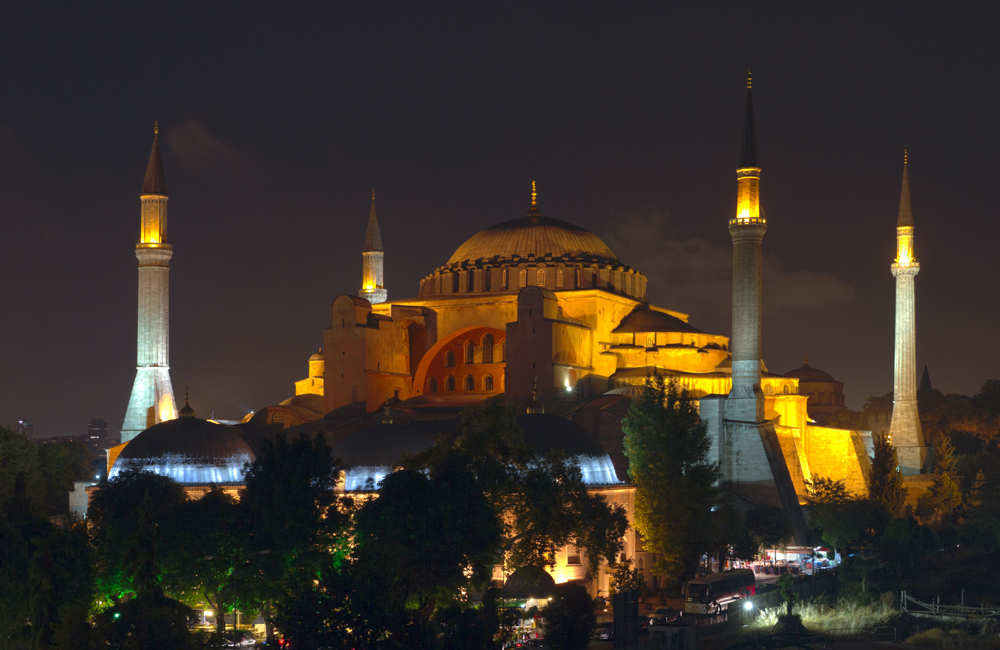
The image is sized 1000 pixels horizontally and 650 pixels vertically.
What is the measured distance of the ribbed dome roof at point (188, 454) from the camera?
33406 millimetres

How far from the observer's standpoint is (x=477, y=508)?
25875 mm

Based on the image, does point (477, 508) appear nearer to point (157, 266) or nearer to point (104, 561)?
point (104, 561)

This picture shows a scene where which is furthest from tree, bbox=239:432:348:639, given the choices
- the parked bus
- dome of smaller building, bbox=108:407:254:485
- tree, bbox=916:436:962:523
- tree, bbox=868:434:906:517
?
tree, bbox=916:436:962:523

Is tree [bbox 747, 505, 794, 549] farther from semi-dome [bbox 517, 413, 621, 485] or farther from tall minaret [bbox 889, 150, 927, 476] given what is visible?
tall minaret [bbox 889, 150, 927, 476]

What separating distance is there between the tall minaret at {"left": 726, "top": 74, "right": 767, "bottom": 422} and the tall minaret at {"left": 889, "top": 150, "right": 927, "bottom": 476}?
943 centimetres

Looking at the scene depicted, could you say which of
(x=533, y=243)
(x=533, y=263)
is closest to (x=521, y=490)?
(x=533, y=263)

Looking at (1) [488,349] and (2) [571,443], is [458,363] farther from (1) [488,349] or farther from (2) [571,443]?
(2) [571,443]

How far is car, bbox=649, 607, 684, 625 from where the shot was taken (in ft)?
93.9

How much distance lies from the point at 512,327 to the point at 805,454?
11273 millimetres

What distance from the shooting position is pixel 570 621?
83.9ft

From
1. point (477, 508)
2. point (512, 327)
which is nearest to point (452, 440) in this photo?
point (477, 508)

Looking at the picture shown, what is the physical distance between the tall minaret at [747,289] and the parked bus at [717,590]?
802 centimetres

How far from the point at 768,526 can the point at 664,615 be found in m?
8.91

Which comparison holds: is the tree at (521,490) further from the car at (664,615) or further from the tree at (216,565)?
the tree at (216,565)
